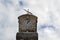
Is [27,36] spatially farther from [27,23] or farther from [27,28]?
[27,23]

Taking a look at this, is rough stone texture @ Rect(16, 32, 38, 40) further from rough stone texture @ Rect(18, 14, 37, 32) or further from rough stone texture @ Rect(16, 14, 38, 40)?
rough stone texture @ Rect(18, 14, 37, 32)

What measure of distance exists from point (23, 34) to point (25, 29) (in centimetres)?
70

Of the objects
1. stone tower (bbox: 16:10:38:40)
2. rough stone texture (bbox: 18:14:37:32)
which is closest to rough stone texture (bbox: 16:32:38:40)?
stone tower (bbox: 16:10:38:40)

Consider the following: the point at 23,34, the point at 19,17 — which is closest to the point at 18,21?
the point at 19,17

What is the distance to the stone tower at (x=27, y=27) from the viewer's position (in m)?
21.9

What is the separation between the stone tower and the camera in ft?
71.7

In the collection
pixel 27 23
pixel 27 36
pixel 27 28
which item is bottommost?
pixel 27 36

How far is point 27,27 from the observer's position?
2227 cm

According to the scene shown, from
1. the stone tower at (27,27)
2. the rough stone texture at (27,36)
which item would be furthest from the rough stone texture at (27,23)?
the rough stone texture at (27,36)

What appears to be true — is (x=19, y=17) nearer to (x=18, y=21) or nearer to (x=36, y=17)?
(x=18, y=21)

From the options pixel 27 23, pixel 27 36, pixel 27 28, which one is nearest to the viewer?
pixel 27 36

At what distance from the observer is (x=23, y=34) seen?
867 inches

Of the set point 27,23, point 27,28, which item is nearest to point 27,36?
point 27,28

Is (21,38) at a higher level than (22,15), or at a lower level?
lower
